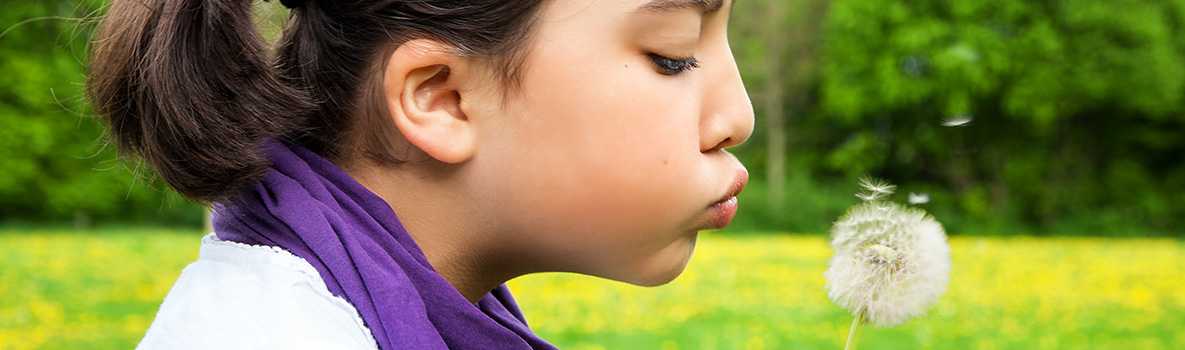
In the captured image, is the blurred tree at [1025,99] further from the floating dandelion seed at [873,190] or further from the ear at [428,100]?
the ear at [428,100]

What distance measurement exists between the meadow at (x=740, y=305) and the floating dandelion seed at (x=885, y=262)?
231cm

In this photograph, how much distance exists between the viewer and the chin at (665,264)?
1.25 metres

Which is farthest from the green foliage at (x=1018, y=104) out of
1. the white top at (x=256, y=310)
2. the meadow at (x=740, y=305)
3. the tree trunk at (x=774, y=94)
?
the white top at (x=256, y=310)

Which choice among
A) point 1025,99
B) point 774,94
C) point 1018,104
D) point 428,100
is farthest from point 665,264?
point 1025,99

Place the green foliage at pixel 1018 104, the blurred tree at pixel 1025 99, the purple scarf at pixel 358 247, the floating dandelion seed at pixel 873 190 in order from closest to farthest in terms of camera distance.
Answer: the purple scarf at pixel 358 247
the floating dandelion seed at pixel 873 190
the green foliage at pixel 1018 104
the blurred tree at pixel 1025 99

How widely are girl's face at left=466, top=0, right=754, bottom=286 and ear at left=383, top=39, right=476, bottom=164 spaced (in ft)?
0.07

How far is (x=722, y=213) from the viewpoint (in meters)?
1.24

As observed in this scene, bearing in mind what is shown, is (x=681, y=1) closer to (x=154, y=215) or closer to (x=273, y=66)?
(x=273, y=66)

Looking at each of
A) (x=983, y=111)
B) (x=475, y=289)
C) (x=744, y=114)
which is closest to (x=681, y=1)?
(x=744, y=114)

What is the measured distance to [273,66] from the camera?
125 cm

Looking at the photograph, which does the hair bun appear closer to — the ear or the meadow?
the ear

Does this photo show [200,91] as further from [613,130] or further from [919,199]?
[919,199]

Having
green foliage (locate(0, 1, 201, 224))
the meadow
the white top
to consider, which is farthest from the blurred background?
the white top

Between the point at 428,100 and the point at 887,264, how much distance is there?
1.64 feet
